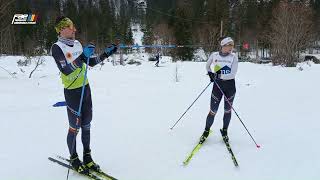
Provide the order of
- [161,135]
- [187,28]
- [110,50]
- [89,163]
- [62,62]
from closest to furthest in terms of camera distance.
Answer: [62,62] → [110,50] → [89,163] → [161,135] → [187,28]

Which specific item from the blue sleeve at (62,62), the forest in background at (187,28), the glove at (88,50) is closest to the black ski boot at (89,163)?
the blue sleeve at (62,62)

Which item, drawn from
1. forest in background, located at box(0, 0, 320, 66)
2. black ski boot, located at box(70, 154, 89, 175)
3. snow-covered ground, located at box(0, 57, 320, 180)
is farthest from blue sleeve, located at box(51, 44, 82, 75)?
forest in background, located at box(0, 0, 320, 66)

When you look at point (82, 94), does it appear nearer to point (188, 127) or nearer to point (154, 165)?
point (154, 165)

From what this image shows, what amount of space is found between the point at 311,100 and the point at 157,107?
4260 mm

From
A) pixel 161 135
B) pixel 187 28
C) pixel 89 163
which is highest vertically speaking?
pixel 187 28

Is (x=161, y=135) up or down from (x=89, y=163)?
down

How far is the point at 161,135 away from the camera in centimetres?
641

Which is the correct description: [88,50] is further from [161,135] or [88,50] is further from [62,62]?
[161,135]

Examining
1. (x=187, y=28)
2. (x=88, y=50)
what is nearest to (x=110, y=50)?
(x=88, y=50)

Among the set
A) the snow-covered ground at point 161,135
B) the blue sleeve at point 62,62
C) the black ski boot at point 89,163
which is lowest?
the snow-covered ground at point 161,135

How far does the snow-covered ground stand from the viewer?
4.80 meters

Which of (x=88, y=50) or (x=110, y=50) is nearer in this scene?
(x=88, y=50)

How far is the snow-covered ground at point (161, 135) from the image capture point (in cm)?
480

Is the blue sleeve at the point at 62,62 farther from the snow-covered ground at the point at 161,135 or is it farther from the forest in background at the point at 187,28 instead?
the forest in background at the point at 187,28
